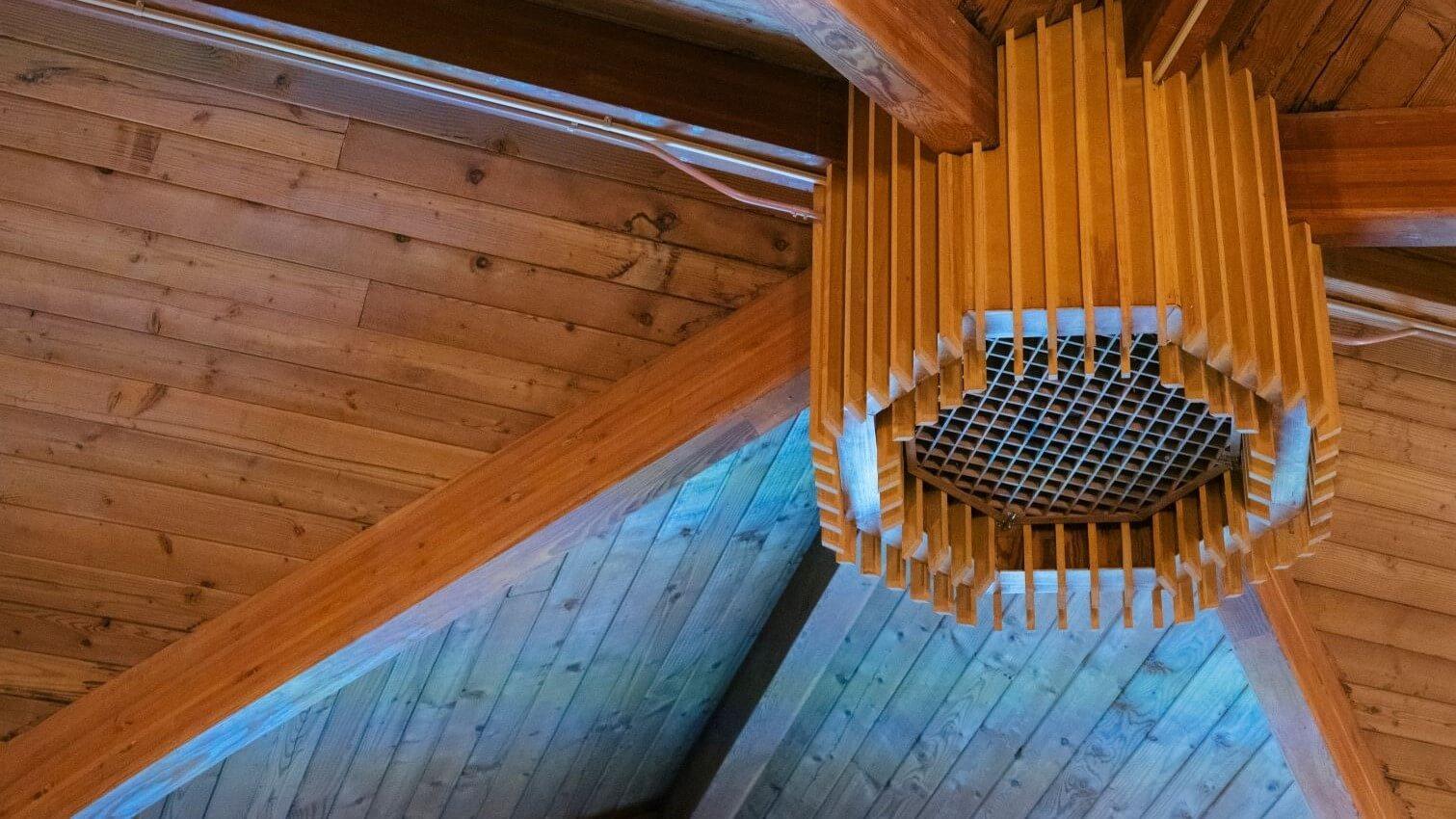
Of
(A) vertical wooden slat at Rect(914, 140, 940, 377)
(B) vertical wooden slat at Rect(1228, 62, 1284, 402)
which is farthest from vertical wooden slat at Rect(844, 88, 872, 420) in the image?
(B) vertical wooden slat at Rect(1228, 62, 1284, 402)

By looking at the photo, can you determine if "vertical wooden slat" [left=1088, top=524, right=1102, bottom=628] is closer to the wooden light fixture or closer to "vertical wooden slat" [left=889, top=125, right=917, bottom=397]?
the wooden light fixture

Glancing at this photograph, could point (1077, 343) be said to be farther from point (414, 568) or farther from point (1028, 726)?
point (1028, 726)

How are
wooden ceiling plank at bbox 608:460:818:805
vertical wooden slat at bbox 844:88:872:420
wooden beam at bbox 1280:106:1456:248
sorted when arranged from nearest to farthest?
vertical wooden slat at bbox 844:88:872:420, wooden beam at bbox 1280:106:1456:248, wooden ceiling plank at bbox 608:460:818:805

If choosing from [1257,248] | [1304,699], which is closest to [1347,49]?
[1257,248]

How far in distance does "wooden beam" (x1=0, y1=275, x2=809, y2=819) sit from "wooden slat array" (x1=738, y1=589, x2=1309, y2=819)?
1.22 metres

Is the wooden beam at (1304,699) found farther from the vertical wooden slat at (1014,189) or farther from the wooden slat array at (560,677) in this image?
the vertical wooden slat at (1014,189)

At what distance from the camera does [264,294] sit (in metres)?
2.72

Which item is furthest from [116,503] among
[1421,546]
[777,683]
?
[1421,546]

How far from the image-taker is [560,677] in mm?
3770

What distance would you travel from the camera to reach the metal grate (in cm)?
223

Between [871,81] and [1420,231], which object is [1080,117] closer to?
[871,81]

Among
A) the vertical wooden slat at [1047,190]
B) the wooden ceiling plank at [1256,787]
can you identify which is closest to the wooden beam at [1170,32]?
the vertical wooden slat at [1047,190]

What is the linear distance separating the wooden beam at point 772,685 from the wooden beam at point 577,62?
1.26 meters

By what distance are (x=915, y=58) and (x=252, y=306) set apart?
1412 millimetres
